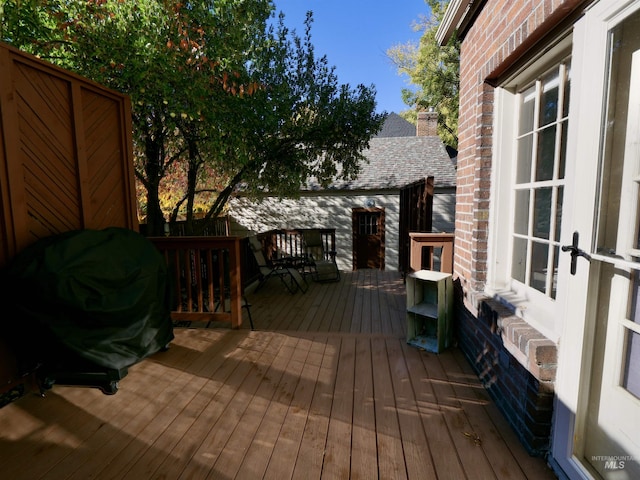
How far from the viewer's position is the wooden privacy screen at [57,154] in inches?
82.2

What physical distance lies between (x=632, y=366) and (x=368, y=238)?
9400 mm

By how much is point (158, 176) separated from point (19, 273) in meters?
4.08

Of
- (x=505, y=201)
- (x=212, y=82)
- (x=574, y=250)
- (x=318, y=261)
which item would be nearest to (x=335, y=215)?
(x=318, y=261)

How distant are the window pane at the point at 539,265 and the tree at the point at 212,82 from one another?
12.3 feet

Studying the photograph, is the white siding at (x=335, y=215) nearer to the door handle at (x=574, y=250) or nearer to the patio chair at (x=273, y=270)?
the patio chair at (x=273, y=270)

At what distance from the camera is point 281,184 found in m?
6.88

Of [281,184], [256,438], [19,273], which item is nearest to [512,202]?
[256,438]

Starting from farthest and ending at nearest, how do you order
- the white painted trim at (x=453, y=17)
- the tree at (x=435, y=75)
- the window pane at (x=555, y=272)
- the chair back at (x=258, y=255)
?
1. the tree at (x=435, y=75)
2. the chair back at (x=258, y=255)
3. the white painted trim at (x=453, y=17)
4. the window pane at (x=555, y=272)

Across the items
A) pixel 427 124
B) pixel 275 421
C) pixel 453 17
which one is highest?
pixel 427 124

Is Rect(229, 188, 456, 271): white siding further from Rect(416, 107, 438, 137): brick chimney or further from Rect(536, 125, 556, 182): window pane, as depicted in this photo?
Rect(536, 125, 556, 182): window pane

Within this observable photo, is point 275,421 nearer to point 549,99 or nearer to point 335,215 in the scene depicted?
point 549,99

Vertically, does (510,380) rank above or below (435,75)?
below

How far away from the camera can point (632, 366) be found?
124 cm

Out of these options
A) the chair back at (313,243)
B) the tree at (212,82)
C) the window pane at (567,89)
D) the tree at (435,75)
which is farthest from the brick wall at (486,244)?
the tree at (435,75)
